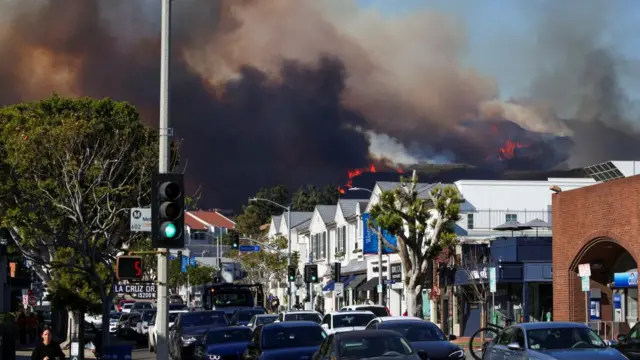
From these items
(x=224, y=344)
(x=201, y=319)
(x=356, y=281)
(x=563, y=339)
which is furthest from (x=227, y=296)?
(x=563, y=339)

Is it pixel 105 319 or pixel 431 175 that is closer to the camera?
pixel 105 319

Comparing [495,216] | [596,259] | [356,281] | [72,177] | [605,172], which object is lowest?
[356,281]

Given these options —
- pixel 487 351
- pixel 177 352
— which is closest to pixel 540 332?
pixel 487 351

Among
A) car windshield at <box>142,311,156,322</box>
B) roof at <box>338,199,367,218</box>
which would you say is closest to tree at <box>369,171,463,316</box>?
car windshield at <box>142,311,156,322</box>

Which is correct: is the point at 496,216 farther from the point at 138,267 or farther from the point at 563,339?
the point at 138,267

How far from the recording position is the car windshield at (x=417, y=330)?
81.4 ft

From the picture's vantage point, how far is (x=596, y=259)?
4197 cm

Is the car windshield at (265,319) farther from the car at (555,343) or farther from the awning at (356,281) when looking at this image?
the awning at (356,281)

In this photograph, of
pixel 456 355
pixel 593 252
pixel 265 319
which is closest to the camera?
pixel 456 355

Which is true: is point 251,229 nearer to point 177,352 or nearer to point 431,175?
point 431,175

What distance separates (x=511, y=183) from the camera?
221 ft

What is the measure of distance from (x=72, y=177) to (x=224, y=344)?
→ 11.8 metres

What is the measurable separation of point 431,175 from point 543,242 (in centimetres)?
8441

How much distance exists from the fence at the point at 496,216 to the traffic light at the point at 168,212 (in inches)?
1885
